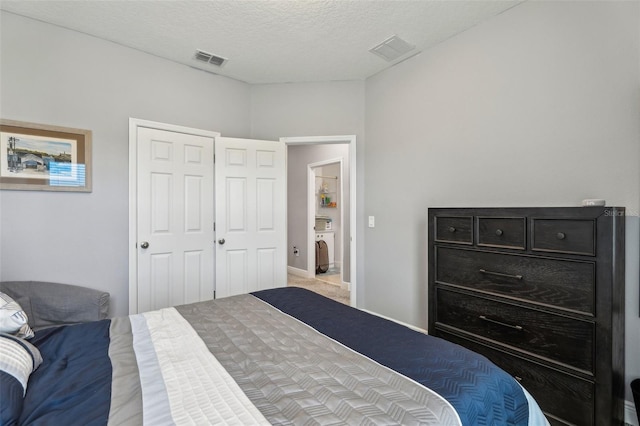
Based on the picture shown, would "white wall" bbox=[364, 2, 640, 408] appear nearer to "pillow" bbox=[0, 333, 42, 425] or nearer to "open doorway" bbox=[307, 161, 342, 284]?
"open doorway" bbox=[307, 161, 342, 284]

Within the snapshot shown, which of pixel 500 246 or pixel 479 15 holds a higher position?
pixel 479 15

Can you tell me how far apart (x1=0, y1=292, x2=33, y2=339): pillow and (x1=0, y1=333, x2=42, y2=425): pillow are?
0.14 m

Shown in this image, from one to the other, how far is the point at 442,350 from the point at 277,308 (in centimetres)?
92

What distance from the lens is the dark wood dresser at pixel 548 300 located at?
1.49m

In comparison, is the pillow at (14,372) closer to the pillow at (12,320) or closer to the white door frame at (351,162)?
the pillow at (12,320)

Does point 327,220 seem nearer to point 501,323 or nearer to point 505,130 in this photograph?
point 505,130

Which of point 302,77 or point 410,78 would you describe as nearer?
point 410,78

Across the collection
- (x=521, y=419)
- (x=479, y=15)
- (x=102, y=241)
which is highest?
(x=479, y=15)

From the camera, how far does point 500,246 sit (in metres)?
1.90

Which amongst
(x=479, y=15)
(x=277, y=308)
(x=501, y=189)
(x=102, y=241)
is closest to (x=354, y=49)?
(x=479, y=15)

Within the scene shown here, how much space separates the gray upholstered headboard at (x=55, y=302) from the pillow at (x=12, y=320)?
1.14m

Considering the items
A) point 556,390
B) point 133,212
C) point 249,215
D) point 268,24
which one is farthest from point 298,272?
point 556,390

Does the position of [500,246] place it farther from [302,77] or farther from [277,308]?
[302,77]

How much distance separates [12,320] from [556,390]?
2.56 metres
